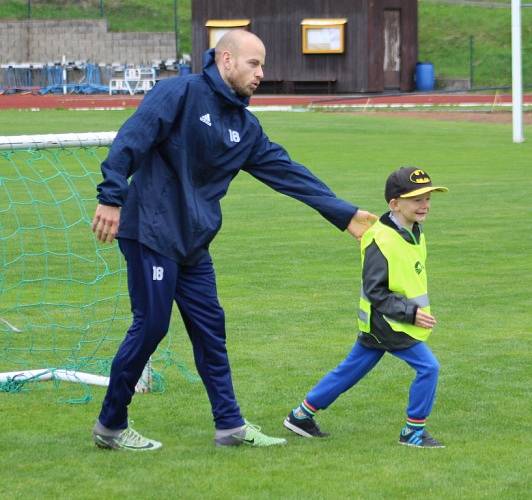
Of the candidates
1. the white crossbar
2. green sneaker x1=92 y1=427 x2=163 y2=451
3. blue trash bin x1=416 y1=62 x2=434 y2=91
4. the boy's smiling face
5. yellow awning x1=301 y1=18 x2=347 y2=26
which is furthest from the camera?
blue trash bin x1=416 y1=62 x2=434 y2=91

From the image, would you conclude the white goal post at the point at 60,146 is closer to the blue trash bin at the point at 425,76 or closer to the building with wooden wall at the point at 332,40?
the building with wooden wall at the point at 332,40

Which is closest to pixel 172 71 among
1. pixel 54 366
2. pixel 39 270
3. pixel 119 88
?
pixel 119 88

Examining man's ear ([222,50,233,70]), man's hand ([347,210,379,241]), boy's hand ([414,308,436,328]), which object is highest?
man's ear ([222,50,233,70])

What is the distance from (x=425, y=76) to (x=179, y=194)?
48210mm

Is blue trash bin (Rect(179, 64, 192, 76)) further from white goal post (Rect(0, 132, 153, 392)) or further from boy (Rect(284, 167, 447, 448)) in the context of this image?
boy (Rect(284, 167, 447, 448))

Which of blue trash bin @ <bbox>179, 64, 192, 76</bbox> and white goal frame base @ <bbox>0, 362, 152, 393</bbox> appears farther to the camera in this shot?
blue trash bin @ <bbox>179, 64, 192, 76</bbox>

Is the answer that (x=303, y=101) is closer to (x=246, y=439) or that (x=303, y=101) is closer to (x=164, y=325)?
(x=246, y=439)

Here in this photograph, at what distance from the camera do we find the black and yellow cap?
6.49m

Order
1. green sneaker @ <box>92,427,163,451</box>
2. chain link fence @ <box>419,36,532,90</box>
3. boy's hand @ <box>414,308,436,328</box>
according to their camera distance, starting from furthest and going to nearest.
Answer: chain link fence @ <box>419,36,532,90</box>, green sneaker @ <box>92,427,163,451</box>, boy's hand @ <box>414,308,436,328</box>

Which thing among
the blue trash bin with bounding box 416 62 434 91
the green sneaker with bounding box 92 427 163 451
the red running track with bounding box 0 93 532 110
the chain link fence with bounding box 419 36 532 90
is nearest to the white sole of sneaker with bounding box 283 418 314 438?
the green sneaker with bounding box 92 427 163 451

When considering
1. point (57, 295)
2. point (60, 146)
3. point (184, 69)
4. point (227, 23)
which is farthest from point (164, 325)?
point (184, 69)

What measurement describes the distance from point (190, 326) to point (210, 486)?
0.93 m

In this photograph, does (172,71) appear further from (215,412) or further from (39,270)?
(215,412)

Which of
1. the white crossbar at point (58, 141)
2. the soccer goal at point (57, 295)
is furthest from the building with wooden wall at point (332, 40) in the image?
the white crossbar at point (58, 141)
